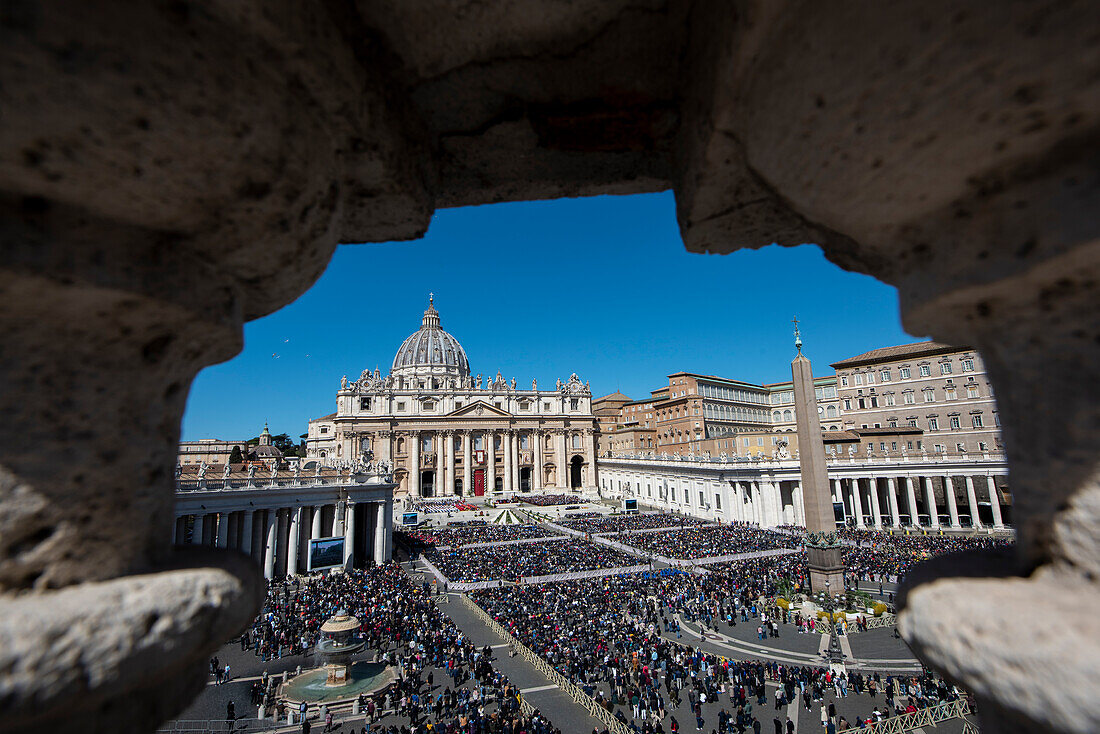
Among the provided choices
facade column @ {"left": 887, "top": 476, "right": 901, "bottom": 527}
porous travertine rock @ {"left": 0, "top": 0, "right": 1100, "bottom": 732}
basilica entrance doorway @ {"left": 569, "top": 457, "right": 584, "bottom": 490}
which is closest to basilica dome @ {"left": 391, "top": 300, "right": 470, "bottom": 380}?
basilica entrance doorway @ {"left": 569, "top": 457, "right": 584, "bottom": 490}

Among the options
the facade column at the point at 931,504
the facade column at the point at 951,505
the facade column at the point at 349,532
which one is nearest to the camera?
the facade column at the point at 349,532

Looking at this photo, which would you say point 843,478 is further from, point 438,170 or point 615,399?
point 615,399

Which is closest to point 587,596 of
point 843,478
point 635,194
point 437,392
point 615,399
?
point 635,194

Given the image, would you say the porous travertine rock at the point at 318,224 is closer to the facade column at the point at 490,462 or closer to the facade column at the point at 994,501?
the facade column at the point at 994,501

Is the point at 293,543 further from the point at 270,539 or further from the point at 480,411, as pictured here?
the point at 480,411

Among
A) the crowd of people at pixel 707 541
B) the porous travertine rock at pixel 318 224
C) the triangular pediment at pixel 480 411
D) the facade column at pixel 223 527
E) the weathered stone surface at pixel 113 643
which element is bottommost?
the crowd of people at pixel 707 541

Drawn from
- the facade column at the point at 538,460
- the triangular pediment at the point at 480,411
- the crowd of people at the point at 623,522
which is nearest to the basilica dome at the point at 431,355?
the triangular pediment at the point at 480,411
